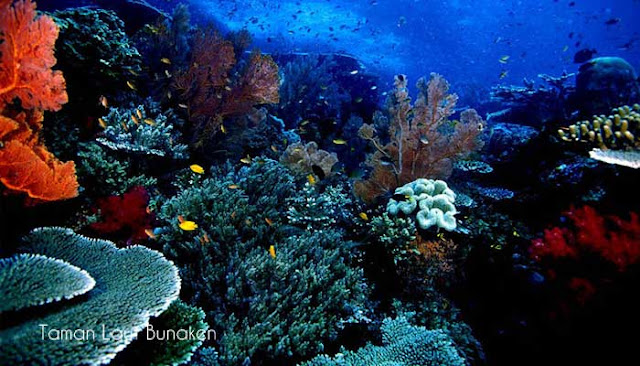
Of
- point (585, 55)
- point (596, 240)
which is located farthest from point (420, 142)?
point (585, 55)

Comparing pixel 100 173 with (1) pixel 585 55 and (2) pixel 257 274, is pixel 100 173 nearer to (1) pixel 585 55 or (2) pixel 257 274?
(2) pixel 257 274

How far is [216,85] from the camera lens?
6168mm

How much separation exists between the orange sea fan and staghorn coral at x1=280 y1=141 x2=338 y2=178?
12.2 ft

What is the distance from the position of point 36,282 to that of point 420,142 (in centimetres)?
529

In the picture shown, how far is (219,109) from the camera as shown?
6.19 metres

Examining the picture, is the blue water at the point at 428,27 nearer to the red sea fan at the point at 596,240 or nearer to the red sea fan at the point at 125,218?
the red sea fan at the point at 125,218

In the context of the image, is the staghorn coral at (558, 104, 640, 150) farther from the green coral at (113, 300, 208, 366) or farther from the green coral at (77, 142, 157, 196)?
the green coral at (77, 142, 157, 196)

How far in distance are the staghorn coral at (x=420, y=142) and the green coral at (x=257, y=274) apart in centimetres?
155

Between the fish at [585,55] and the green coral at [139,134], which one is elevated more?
the fish at [585,55]

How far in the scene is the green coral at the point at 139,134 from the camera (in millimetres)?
Answer: 4801

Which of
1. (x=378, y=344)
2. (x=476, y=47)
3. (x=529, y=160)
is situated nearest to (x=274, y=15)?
(x=476, y=47)

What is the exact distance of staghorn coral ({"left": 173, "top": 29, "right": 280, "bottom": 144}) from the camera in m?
5.98

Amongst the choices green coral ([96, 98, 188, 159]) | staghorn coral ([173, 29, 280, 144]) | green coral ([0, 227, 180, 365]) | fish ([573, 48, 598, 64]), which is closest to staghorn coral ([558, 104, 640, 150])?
staghorn coral ([173, 29, 280, 144])

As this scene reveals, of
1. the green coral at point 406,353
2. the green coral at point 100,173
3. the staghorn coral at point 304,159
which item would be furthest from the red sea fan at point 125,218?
the staghorn coral at point 304,159
